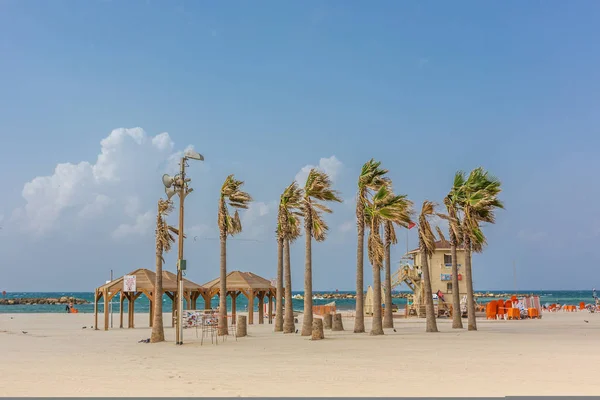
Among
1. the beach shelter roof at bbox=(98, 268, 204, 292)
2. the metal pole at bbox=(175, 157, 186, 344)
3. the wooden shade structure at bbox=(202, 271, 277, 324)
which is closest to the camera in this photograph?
the metal pole at bbox=(175, 157, 186, 344)

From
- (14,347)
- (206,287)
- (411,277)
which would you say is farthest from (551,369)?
(411,277)

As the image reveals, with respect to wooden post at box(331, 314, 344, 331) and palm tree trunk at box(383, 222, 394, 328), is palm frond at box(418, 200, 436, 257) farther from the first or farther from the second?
wooden post at box(331, 314, 344, 331)

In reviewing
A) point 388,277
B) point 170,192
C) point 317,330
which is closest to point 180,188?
point 170,192

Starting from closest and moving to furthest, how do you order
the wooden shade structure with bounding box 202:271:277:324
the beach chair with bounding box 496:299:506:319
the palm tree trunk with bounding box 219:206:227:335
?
the palm tree trunk with bounding box 219:206:227:335
the wooden shade structure with bounding box 202:271:277:324
the beach chair with bounding box 496:299:506:319

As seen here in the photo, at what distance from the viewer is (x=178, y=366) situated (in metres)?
15.2

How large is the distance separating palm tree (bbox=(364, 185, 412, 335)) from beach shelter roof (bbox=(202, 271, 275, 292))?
13094 mm

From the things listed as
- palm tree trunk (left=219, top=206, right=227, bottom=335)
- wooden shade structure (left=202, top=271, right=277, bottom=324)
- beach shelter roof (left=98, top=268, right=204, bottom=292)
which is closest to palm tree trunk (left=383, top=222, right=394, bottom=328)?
palm tree trunk (left=219, top=206, right=227, bottom=335)

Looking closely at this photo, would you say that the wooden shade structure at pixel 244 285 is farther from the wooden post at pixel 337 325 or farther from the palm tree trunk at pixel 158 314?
the palm tree trunk at pixel 158 314

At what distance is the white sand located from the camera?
1127cm

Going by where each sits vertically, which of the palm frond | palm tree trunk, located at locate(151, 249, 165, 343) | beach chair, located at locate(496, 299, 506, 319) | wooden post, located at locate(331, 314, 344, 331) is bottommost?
beach chair, located at locate(496, 299, 506, 319)

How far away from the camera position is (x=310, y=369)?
14367 mm

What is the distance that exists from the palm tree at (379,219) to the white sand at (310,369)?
3234 mm

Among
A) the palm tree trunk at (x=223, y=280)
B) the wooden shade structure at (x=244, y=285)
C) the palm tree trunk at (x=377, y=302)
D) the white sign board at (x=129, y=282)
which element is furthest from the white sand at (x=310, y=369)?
the wooden shade structure at (x=244, y=285)

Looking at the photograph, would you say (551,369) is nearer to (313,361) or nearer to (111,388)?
(313,361)
